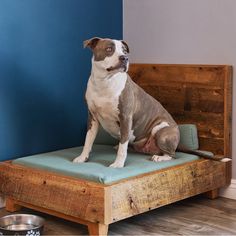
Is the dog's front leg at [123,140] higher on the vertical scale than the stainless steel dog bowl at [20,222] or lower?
higher

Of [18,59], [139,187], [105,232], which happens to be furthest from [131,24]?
[105,232]

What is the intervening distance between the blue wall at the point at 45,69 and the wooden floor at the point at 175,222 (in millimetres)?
543

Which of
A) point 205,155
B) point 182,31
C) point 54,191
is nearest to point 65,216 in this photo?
point 54,191

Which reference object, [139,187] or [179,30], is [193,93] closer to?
[179,30]

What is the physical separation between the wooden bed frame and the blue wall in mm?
350

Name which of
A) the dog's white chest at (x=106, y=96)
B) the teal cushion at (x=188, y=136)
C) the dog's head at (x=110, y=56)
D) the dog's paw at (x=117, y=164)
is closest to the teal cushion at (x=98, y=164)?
the dog's paw at (x=117, y=164)

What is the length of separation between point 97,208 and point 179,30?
1592mm

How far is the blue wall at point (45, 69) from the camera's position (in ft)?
10.8

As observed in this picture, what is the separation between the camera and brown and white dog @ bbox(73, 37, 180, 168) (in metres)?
2.92

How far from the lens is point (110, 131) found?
3.22 meters

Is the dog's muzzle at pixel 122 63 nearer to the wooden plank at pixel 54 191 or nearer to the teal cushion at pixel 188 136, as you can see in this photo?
the wooden plank at pixel 54 191

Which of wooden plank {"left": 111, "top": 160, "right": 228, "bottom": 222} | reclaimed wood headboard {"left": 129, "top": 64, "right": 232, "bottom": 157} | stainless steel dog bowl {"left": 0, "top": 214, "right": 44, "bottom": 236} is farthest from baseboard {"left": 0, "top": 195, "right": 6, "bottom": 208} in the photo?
reclaimed wood headboard {"left": 129, "top": 64, "right": 232, "bottom": 157}

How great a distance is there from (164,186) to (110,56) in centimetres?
Result: 81

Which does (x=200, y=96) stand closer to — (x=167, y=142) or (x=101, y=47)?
(x=167, y=142)
